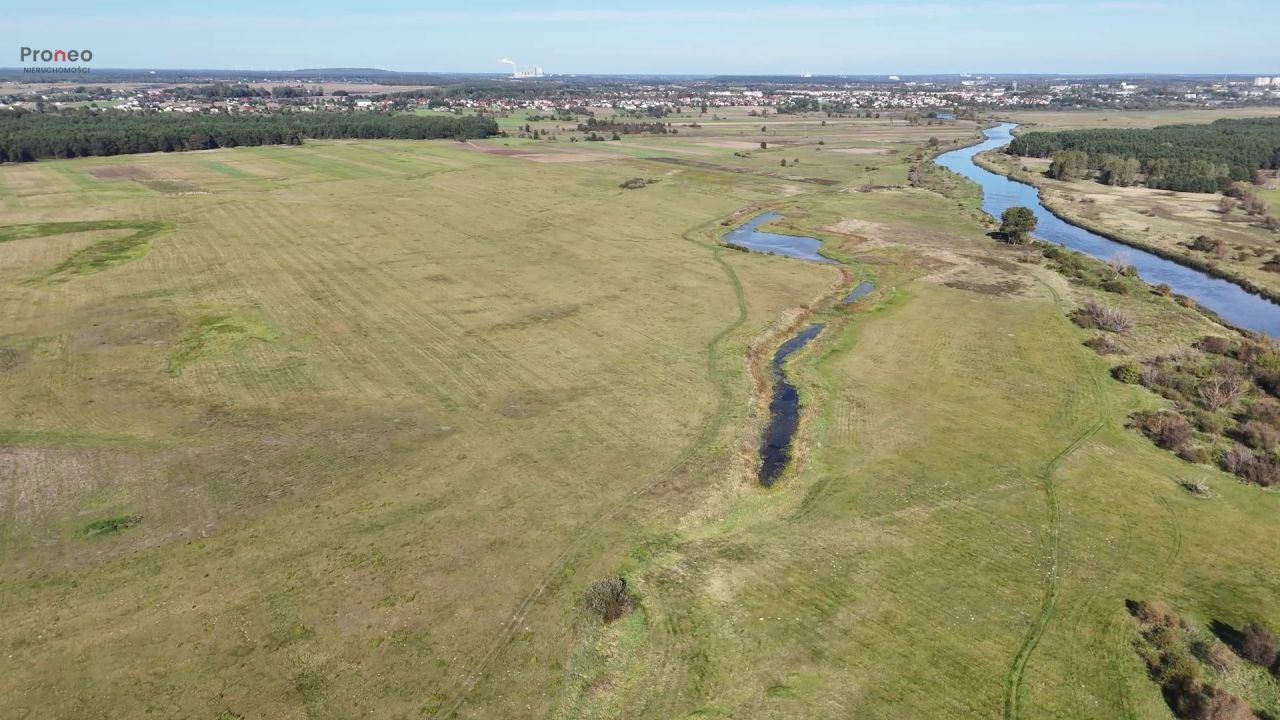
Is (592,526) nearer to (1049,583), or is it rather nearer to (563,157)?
(1049,583)

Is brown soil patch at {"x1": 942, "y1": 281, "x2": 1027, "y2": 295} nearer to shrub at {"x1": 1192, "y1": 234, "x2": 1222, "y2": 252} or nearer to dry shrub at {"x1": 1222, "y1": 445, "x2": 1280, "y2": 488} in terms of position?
dry shrub at {"x1": 1222, "y1": 445, "x2": 1280, "y2": 488}

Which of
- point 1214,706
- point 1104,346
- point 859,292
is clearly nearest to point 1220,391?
point 1104,346

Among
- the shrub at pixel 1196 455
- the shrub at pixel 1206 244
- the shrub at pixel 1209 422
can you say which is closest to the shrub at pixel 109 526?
the shrub at pixel 1196 455

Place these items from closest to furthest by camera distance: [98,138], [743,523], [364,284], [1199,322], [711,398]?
[743,523] < [711,398] < [1199,322] < [364,284] < [98,138]

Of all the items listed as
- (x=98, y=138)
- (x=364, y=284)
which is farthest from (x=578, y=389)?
(x=98, y=138)

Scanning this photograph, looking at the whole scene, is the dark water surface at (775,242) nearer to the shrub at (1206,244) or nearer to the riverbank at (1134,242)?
the riverbank at (1134,242)

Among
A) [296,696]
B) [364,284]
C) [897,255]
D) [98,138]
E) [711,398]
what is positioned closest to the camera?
[296,696]

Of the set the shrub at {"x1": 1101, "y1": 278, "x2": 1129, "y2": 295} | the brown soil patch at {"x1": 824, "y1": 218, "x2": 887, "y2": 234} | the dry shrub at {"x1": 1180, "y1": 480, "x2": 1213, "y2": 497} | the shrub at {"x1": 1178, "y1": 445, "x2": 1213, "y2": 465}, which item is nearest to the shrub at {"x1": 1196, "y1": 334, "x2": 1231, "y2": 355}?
the shrub at {"x1": 1101, "y1": 278, "x2": 1129, "y2": 295}

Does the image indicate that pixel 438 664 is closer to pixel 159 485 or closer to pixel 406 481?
pixel 406 481
